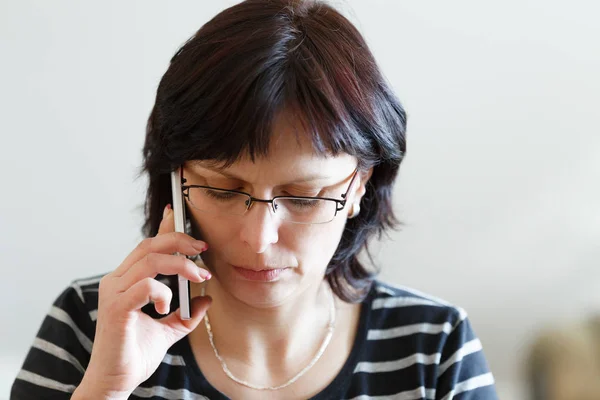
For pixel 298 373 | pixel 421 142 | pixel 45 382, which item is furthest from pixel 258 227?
pixel 421 142

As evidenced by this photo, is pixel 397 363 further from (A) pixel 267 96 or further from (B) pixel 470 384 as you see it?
(A) pixel 267 96

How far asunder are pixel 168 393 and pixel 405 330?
442 millimetres

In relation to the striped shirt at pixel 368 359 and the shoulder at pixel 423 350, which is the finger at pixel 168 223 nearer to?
the striped shirt at pixel 368 359

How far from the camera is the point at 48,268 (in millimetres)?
1893

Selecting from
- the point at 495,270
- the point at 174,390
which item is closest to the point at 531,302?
the point at 495,270

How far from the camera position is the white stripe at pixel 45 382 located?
4.03ft

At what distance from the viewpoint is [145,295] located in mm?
1074

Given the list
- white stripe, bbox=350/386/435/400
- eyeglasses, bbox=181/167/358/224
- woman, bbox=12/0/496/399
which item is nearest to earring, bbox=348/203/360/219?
woman, bbox=12/0/496/399

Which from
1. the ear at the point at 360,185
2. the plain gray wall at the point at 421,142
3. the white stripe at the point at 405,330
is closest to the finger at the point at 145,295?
the ear at the point at 360,185

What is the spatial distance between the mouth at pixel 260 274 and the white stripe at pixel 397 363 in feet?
0.96

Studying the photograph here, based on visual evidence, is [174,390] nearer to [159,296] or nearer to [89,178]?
[159,296]

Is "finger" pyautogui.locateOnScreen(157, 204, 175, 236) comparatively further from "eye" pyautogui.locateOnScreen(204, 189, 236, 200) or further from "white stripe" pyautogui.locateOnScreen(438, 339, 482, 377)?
"white stripe" pyautogui.locateOnScreen(438, 339, 482, 377)

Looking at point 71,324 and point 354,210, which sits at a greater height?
point 354,210

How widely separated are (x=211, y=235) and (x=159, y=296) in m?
0.13
